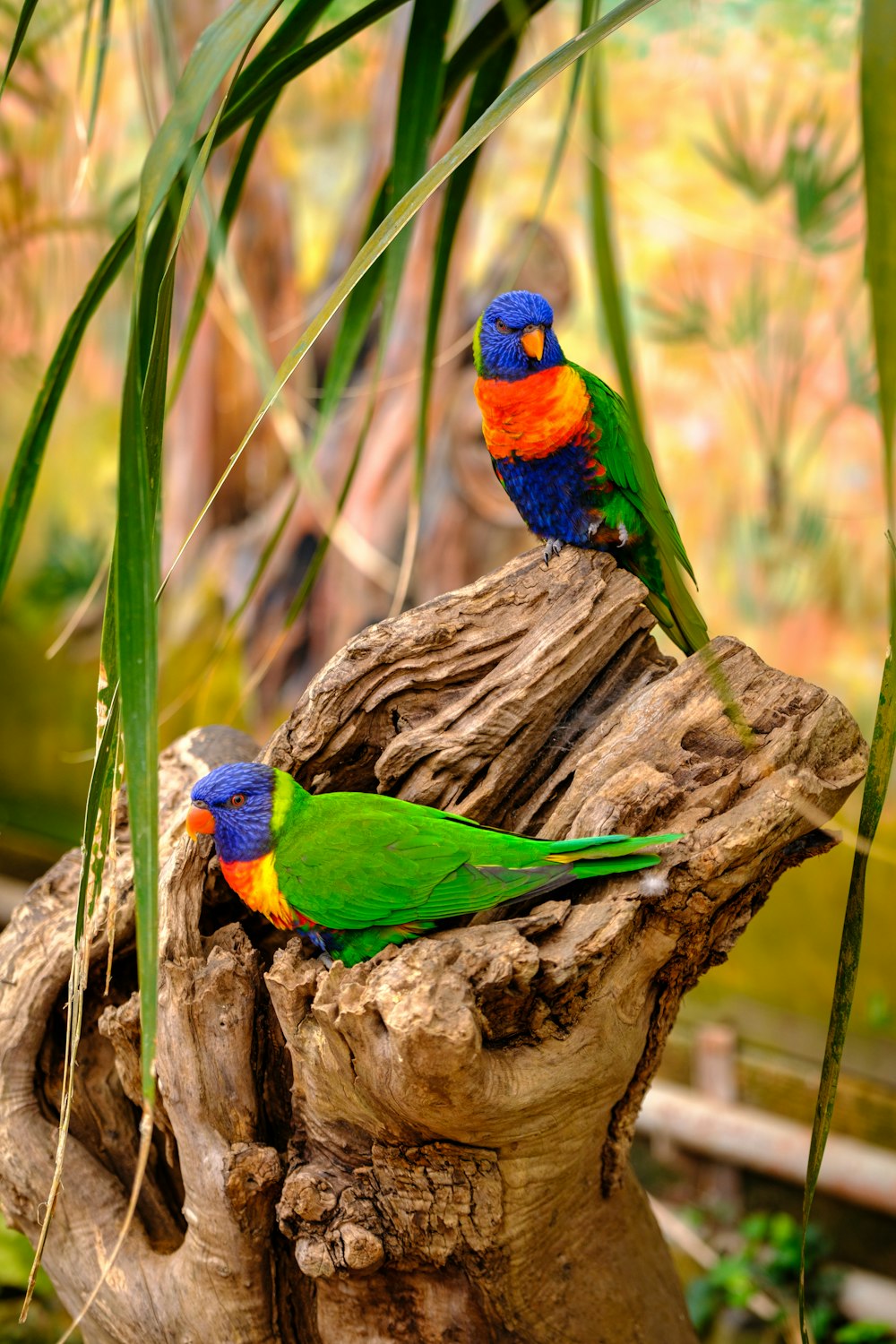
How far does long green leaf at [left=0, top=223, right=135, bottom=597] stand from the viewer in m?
0.77

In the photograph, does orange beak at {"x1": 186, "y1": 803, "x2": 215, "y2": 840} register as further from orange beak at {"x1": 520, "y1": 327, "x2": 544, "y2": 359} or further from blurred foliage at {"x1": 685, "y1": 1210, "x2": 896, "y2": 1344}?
blurred foliage at {"x1": 685, "y1": 1210, "x2": 896, "y2": 1344}

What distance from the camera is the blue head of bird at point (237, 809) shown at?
3.28 feet

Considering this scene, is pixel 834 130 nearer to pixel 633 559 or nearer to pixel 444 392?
pixel 444 392

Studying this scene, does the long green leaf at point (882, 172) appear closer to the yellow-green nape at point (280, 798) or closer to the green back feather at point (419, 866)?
the green back feather at point (419, 866)

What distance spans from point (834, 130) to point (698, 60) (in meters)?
0.38

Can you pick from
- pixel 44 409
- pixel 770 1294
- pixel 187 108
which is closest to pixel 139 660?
pixel 187 108

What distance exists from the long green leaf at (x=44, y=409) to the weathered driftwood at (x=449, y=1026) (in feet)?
1.18

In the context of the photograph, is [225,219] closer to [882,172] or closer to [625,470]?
[625,470]

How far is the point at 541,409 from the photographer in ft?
4.02

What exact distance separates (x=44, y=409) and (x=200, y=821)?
0.41 m

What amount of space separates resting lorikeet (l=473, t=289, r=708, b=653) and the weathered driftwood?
0.34 feet

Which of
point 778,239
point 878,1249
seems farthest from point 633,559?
point 878,1249

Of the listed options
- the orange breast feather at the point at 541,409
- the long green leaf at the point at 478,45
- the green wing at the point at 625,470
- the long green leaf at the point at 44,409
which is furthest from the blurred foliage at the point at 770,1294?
the long green leaf at the point at 478,45

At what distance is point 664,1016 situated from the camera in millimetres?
1030
